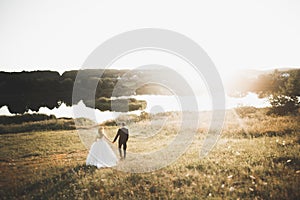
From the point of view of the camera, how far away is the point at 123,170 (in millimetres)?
13516

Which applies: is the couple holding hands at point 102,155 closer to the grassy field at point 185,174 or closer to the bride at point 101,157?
the bride at point 101,157

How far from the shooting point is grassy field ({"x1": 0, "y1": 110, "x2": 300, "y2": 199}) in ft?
32.7

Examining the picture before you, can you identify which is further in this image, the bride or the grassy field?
the bride

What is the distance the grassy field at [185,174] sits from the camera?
32.7 feet

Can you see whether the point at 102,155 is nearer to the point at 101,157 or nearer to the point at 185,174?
the point at 101,157

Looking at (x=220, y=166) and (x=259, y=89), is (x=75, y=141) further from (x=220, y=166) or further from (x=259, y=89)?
(x=259, y=89)

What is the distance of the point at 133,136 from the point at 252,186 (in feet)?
56.3

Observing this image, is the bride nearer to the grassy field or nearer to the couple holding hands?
the couple holding hands

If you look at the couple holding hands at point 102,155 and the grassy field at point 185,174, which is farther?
the couple holding hands at point 102,155

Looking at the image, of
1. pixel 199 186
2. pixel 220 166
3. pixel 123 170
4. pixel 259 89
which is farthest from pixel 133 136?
pixel 259 89

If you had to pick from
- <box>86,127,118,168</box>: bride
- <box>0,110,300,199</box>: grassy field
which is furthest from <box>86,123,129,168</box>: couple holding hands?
<box>0,110,300,199</box>: grassy field

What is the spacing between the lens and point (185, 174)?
39.1 feet

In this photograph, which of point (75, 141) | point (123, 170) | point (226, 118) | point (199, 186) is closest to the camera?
point (199, 186)

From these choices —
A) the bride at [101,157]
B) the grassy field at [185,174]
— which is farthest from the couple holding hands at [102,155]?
the grassy field at [185,174]
